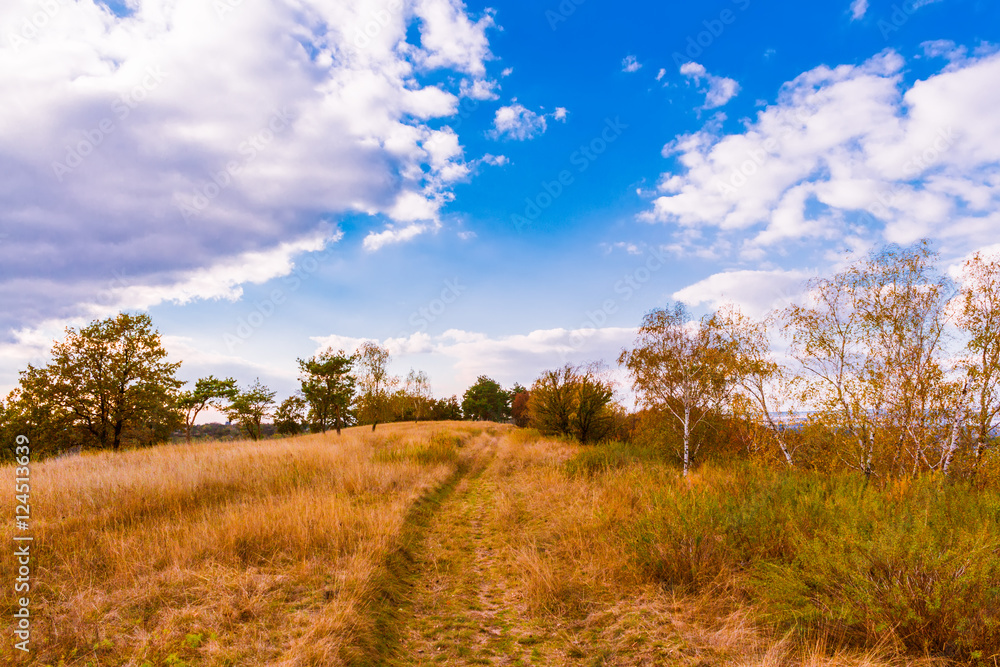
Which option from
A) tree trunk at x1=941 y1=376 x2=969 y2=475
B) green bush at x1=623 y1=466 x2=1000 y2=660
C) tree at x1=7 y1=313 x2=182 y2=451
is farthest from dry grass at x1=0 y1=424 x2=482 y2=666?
tree at x1=7 y1=313 x2=182 y2=451

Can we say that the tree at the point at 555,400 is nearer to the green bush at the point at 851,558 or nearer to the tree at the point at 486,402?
the green bush at the point at 851,558

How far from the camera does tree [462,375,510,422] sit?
7981 cm

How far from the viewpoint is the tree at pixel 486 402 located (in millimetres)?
79812

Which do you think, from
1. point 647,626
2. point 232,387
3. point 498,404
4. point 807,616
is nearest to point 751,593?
point 807,616

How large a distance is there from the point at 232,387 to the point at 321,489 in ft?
122

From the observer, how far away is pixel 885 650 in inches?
140

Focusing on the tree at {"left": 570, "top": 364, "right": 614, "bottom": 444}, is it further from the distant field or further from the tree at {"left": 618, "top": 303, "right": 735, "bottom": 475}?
the distant field

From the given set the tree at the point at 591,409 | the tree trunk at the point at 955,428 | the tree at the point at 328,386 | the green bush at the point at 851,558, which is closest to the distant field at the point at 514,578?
the green bush at the point at 851,558

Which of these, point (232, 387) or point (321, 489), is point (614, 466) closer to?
point (321, 489)

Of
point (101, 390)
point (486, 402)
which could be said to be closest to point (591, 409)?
point (101, 390)

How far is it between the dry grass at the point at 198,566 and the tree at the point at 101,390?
17.9m

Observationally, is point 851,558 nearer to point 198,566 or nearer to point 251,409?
point 198,566

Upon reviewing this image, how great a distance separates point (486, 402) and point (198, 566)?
2973 inches

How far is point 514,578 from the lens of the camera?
20.9ft
